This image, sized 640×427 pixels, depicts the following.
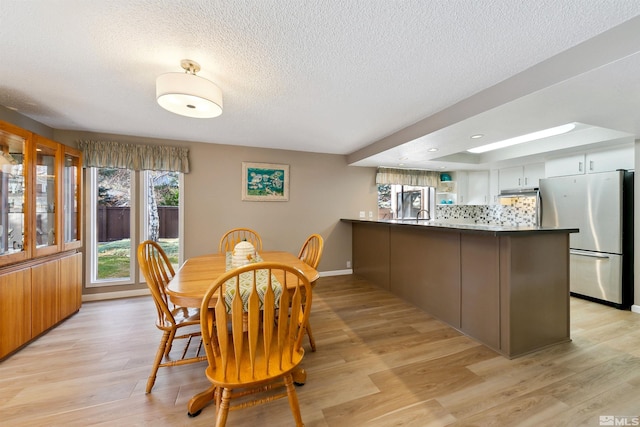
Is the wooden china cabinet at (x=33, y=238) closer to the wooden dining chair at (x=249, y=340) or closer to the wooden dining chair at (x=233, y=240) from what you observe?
the wooden dining chair at (x=233, y=240)

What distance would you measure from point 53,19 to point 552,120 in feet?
12.3

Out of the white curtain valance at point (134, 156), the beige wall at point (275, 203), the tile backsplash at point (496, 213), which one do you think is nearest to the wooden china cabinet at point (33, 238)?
the white curtain valance at point (134, 156)

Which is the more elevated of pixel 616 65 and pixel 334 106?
pixel 334 106

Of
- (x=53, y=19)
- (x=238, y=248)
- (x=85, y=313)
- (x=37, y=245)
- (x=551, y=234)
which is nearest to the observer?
(x=53, y=19)

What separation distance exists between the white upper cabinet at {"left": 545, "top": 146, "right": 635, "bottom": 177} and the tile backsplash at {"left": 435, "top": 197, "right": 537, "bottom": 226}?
1.75 feet

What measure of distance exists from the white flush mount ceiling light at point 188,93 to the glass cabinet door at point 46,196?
1766 millimetres

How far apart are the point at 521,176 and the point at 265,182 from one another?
4.57 meters

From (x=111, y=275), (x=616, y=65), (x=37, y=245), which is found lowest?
(x=111, y=275)

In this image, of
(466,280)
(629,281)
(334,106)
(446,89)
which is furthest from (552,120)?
(629,281)

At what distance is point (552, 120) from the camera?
2.29 m

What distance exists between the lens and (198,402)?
146 cm

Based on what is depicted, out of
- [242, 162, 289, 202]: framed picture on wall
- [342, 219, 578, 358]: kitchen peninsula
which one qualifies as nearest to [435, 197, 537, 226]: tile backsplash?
[342, 219, 578, 358]: kitchen peninsula

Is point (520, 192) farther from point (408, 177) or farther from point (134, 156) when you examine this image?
point (134, 156)

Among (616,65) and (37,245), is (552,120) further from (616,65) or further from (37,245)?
(37,245)
